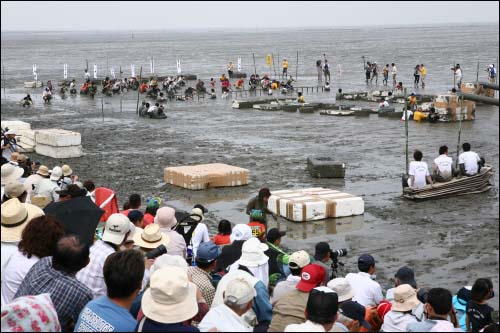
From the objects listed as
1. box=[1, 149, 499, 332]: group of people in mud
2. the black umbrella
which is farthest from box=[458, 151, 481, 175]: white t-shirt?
the black umbrella

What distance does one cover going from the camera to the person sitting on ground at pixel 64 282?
4.80 metres

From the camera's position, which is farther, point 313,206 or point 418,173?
point 418,173

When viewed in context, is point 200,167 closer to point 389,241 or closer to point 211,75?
point 389,241

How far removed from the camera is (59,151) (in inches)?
802

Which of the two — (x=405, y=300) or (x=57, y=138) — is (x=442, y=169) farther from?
(x=57, y=138)

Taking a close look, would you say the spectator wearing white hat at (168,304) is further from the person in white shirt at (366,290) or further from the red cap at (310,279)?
the person in white shirt at (366,290)

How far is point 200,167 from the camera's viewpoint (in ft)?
56.6

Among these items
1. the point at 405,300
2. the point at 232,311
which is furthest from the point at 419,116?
the point at 232,311

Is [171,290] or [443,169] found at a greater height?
[171,290]

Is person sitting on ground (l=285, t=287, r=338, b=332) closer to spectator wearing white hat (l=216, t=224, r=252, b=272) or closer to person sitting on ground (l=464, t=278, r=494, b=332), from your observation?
person sitting on ground (l=464, t=278, r=494, b=332)

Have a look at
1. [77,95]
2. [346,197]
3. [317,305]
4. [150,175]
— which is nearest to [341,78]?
[77,95]

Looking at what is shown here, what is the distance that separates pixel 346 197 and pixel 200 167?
4.31 meters

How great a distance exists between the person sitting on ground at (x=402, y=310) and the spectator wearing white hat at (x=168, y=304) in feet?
6.54

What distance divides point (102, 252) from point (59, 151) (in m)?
15.1
